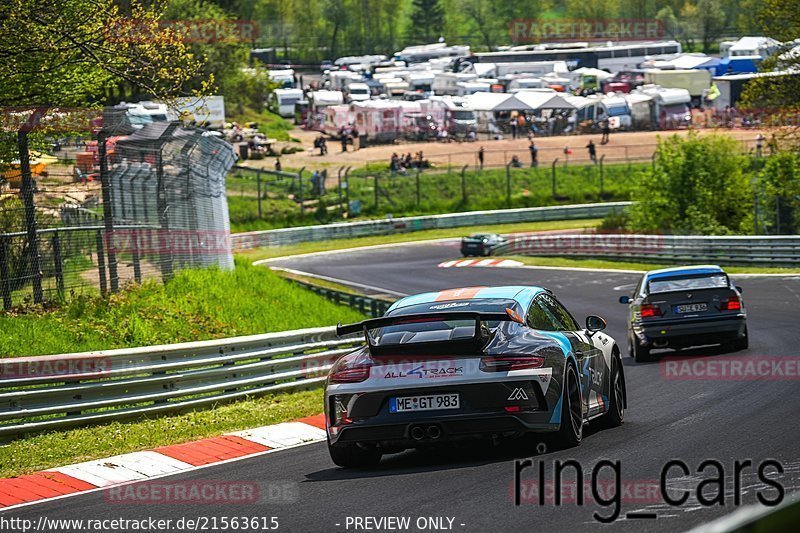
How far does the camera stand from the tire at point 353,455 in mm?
8727

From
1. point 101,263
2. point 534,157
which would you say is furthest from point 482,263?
point 101,263

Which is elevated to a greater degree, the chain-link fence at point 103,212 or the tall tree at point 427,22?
the tall tree at point 427,22

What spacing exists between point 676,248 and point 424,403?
2988cm

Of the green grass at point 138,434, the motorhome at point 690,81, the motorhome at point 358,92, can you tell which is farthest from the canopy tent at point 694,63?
the green grass at point 138,434

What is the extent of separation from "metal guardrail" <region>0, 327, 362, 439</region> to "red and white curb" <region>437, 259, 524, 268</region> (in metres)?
26.6

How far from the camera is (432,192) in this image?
6016cm

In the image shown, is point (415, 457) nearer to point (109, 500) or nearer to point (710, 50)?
point (109, 500)

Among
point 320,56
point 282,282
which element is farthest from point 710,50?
point 282,282

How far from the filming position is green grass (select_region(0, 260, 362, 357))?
14.1 metres

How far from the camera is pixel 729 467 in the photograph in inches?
292

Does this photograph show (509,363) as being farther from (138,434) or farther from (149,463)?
(138,434)

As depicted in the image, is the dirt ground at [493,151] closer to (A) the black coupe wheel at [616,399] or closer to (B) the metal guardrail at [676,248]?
(B) the metal guardrail at [676,248]

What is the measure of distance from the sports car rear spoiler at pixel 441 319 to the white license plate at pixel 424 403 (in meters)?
0.34

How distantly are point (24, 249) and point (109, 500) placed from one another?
7091 mm
